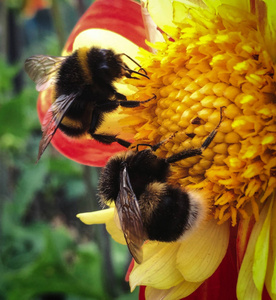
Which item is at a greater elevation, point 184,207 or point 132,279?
point 184,207

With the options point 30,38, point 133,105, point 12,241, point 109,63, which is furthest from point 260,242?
point 30,38

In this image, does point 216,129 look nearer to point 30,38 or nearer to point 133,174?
point 133,174

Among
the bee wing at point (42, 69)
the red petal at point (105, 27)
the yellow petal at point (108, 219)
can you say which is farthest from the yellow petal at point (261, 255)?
the bee wing at point (42, 69)

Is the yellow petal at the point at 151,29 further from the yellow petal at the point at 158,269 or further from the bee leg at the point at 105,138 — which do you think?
the yellow petal at the point at 158,269

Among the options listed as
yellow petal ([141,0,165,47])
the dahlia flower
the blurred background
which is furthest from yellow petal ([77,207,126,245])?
the blurred background

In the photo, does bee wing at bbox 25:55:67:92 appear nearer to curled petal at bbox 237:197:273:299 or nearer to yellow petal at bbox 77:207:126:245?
yellow petal at bbox 77:207:126:245

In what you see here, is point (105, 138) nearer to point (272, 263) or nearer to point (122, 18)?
point (122, 18)
